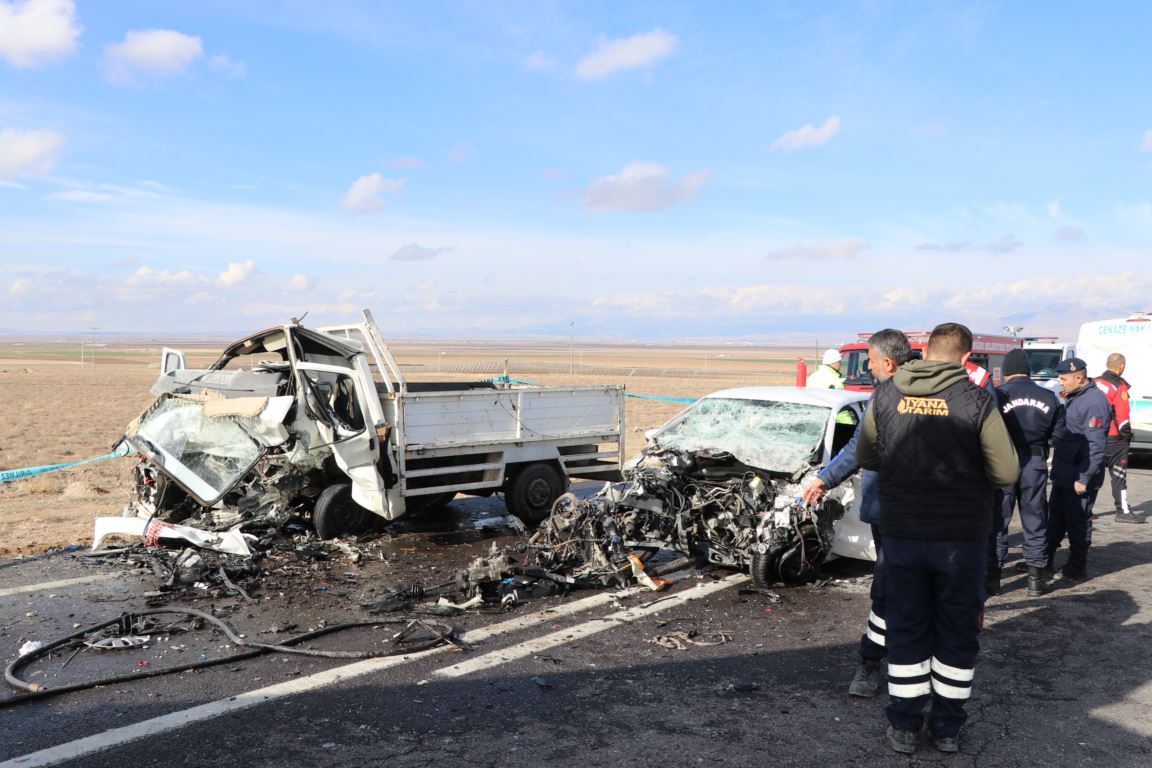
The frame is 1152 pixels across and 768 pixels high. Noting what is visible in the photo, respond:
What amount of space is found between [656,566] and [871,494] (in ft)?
8.54

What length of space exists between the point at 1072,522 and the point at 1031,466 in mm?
734

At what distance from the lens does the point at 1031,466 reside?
640 centimetres

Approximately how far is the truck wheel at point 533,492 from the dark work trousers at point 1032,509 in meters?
4.07

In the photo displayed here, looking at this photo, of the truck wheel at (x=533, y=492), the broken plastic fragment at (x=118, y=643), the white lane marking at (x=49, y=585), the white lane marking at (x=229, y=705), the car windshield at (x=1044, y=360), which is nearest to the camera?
the white lane marking at (x=229, y=705)

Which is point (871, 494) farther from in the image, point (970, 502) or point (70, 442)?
point (70, 442)

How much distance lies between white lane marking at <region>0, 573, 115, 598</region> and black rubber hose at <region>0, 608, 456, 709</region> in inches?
42.7

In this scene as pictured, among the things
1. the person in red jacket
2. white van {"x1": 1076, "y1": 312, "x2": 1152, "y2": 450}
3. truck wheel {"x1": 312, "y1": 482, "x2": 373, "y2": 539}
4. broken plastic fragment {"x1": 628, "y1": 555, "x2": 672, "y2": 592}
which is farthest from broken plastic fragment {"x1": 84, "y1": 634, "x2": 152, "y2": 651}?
white van {"x1": 1076, "y1": 312, "x2": 1152, "y2": 450}

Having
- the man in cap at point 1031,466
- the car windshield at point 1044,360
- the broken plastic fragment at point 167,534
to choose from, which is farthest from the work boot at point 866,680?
the car windshield at point 1044,360

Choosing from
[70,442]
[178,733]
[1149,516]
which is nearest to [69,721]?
[178,733]

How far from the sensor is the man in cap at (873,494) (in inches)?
170

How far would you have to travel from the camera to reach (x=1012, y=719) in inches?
162

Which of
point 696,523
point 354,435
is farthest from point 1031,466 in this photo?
point 354,435

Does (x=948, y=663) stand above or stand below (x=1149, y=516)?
above

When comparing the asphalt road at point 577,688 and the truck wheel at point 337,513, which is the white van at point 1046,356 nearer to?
the asphalt road at point 577,688
